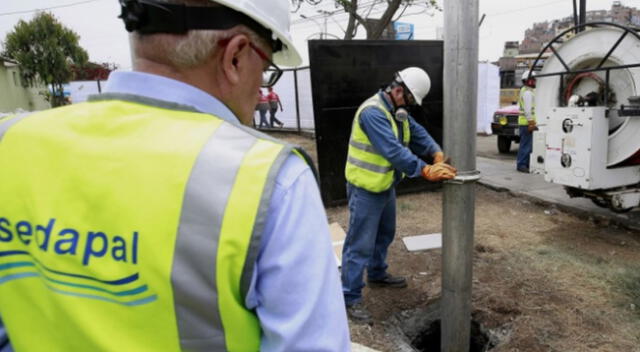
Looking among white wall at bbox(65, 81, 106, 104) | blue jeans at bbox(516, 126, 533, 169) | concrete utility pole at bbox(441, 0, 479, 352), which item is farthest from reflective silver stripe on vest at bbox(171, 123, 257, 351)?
white wall at bbox(65, 81, 106, 104)

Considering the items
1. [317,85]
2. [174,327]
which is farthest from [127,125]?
[317,85]

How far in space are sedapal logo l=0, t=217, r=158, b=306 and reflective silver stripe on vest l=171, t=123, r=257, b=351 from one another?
6 centimetres

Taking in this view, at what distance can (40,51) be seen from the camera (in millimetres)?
21562

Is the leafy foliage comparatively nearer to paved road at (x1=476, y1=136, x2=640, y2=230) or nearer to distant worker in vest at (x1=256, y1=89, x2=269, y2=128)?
distant worker in vest at (x1=256, y1=89, x2=269, y2=128)

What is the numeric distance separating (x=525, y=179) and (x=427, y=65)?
2.81 meters

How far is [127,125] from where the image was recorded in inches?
29.3

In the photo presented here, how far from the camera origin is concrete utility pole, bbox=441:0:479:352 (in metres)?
2.16

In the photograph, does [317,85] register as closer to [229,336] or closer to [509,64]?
[229,336]

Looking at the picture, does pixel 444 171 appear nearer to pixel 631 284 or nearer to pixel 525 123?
pixel 631 284

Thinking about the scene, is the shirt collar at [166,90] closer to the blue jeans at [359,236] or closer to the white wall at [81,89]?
the blue jeans at [359,236]

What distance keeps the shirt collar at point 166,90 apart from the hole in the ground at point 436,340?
292 centimetres

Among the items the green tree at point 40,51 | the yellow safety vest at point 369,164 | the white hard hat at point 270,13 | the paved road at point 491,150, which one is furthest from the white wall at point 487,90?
the green tree at point 40,51

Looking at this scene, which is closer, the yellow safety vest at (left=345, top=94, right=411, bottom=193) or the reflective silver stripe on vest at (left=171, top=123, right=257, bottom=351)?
the reflective silver stripe on vest at (left=171, top=123, right=257, bottom=351)

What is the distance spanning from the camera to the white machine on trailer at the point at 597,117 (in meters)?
4.07
